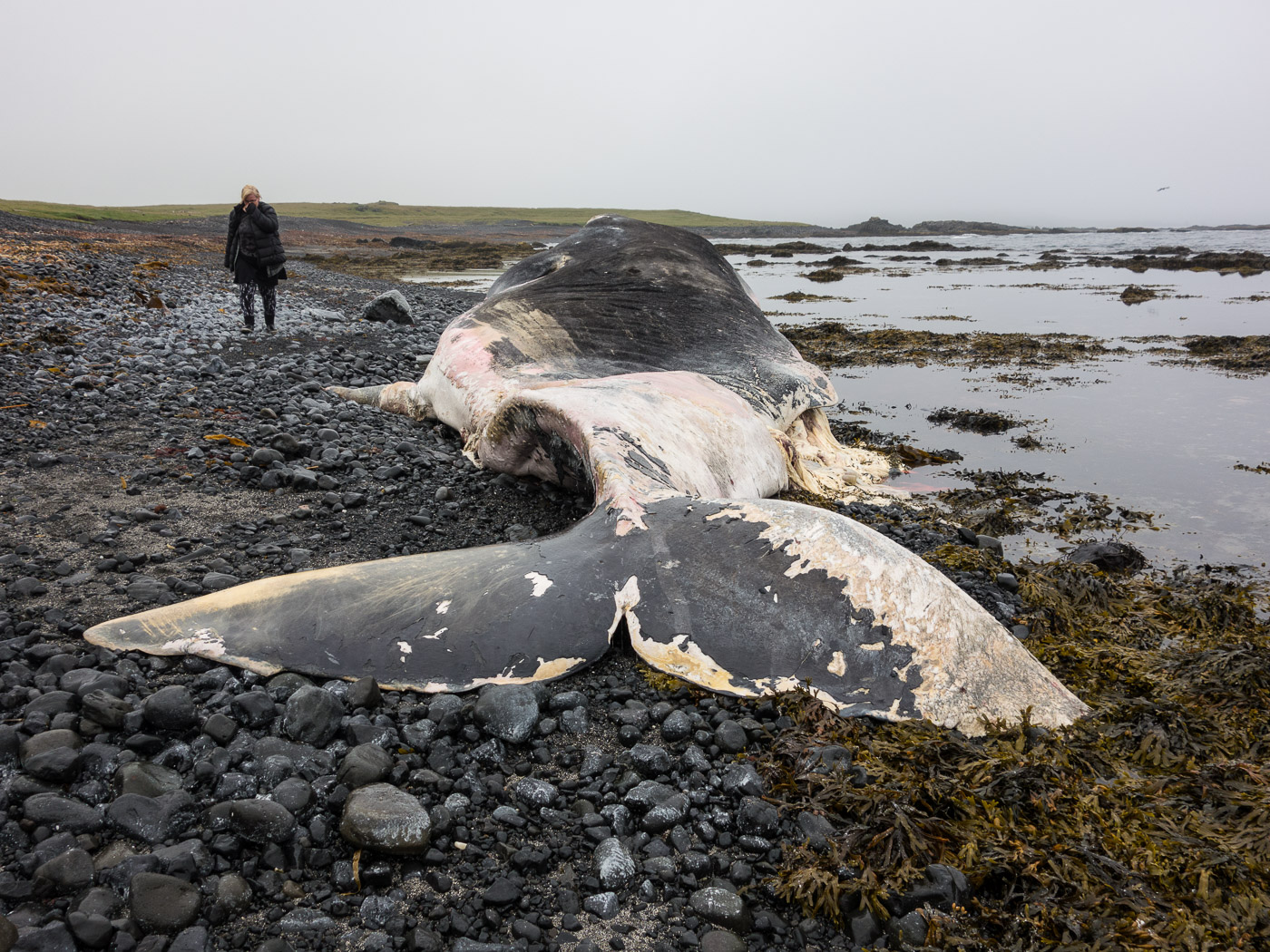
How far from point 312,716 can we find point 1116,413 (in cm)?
842

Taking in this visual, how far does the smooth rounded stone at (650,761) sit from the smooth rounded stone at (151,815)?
1160mm

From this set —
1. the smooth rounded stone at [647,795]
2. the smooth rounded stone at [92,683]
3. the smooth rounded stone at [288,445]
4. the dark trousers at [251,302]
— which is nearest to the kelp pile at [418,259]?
the dark trousers at [251,302]

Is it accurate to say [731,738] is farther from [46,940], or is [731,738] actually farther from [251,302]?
[251,302]

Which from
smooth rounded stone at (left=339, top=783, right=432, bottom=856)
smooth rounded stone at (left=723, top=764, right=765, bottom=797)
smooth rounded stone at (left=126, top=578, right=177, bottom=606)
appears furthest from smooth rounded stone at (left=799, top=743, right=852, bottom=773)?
smooth rounded stone at (left=126, top=578, right=177, bottom=606)

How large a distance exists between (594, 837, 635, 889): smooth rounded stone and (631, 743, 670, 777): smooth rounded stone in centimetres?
30

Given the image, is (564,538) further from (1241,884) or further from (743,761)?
(1241,884)

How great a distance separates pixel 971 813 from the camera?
2.02 m

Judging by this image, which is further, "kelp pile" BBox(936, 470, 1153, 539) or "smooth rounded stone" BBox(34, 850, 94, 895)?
"kelp pile" BBox(936, 470, 1153, 539)

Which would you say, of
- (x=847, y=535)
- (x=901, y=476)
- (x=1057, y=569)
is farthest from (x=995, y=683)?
(x=901, y=476)

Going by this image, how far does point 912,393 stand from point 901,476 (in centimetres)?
347

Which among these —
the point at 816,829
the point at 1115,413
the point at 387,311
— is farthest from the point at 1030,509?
the point at 387,311

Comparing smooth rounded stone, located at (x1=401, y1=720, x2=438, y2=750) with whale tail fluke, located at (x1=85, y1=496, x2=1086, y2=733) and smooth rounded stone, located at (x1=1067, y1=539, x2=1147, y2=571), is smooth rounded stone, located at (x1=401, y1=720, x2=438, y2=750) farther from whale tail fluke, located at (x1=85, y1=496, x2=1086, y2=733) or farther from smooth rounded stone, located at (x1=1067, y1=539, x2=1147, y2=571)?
smooth rounded stone, located at (x1=1067, y1=539, x2=1147, y2=571)

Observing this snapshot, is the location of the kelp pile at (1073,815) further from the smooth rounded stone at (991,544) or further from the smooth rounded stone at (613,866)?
the smooth rounded stone at (991,544)

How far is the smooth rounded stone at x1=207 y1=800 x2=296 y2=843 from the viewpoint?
5.98 ft
